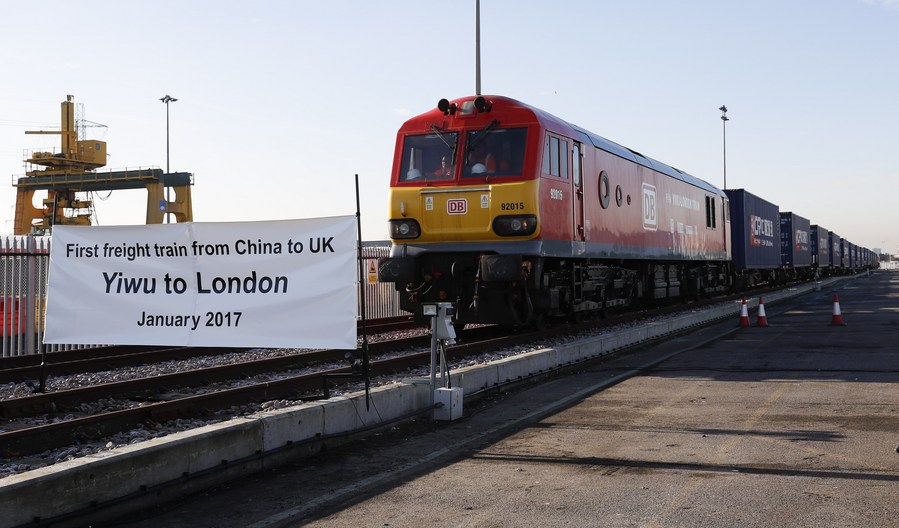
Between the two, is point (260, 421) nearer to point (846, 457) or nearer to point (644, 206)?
point (846, 457)

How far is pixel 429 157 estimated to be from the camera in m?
14.4

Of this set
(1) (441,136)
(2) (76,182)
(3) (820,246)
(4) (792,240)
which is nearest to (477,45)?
(1) (441,136)

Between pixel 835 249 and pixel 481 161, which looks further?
pixel 835 249

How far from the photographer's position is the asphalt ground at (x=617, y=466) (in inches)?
200

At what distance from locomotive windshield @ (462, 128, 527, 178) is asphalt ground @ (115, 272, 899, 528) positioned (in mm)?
4285

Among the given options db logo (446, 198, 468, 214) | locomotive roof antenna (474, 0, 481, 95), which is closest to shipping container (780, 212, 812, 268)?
locomotive roof antenna (474, 0, 481, 95)

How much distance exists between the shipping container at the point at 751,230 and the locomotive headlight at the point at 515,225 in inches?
871

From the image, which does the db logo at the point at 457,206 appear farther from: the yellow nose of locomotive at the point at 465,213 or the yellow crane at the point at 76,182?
the yellow crane at the point at 76,182

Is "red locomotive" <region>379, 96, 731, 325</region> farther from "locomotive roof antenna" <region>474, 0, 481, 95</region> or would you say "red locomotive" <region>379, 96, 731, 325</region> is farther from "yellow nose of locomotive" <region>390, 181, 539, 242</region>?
"locomotive roof antenna" <region>474, 0, 481, 95</region>

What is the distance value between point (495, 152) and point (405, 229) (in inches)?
76.7

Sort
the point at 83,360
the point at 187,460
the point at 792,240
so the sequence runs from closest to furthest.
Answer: the point at 187,460 < the point at 83,360 < the point at 792,240

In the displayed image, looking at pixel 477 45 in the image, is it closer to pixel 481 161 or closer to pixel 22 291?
pixel 481 161

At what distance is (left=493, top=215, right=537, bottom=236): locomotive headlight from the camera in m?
13.5

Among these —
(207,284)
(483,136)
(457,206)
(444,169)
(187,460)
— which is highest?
(483,136)
